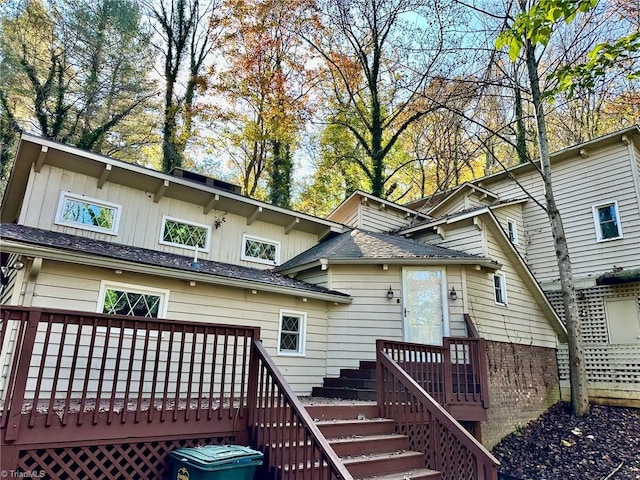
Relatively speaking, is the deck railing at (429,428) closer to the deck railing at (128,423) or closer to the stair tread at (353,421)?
the stair tread at (353,421)

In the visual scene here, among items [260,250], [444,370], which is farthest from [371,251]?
[444,370]

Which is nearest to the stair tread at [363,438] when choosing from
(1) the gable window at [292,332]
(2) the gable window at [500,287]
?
(1) the gable window at [292,332]

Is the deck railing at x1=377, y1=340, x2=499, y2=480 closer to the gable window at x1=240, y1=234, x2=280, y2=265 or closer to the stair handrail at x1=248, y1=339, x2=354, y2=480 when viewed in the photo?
the stair handrail at x1=248, y1=339, x2=354, y2=480

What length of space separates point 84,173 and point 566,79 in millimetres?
9035

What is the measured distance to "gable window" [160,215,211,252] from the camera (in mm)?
9523

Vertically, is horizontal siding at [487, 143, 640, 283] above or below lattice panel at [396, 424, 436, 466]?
above

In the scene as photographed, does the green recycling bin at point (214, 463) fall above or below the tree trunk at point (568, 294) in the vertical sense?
below

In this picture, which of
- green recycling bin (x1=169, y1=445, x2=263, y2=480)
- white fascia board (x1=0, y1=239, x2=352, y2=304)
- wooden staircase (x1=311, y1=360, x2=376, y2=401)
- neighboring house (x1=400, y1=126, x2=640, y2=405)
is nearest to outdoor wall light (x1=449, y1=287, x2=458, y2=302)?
neighboring house (x1=400, y1=126, x2=640, y2=405)

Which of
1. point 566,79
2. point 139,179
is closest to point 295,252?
point 139,179

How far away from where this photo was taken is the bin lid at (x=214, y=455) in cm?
354

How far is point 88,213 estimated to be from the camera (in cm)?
855

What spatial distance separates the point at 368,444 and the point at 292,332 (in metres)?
4.02

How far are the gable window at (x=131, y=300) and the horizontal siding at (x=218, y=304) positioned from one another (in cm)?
9

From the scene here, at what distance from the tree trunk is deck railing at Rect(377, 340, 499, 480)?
6184 millimetres
